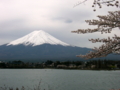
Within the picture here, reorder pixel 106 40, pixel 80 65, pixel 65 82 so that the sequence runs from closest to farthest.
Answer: pixel 106 40
pixel 65 82
pixel 80 65

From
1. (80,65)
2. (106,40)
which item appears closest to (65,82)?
(106,40)

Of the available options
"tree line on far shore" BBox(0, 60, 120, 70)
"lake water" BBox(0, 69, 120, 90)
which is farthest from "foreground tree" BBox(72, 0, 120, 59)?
"tree line on far shore" BBox(0, 60, 120, 70)

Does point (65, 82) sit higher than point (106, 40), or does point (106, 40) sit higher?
point (106, 40)

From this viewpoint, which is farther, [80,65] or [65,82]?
[80,65]

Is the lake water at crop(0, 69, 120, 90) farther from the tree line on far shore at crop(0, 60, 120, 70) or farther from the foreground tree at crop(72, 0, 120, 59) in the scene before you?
the tree line on far shore at crop(0, 60, 120, 70)

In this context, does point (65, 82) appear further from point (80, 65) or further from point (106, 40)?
point (80, 65)

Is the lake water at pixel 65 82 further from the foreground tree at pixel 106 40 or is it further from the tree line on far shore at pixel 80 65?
the tree line on far shore at pixel 80 65

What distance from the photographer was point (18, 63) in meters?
96.5

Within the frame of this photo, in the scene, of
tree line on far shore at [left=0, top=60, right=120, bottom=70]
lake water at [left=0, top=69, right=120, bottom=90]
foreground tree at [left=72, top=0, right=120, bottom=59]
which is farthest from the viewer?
tree line on far shore at [left=0, top=60, right=120, bottom=70]

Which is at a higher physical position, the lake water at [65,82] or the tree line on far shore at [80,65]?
the tree line on far shore at [80,65]

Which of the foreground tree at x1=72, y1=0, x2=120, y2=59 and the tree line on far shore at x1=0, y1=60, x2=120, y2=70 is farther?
the tree line on far shore at x1=0, y1=60, x2=120, y2=70

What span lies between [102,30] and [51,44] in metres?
193

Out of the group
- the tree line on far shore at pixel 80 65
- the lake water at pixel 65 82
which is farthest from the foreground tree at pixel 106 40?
the tree line on far shore at pixel 80 65

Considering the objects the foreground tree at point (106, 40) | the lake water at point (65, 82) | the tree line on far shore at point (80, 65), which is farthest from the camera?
the tree line on far shore at point (80, 65)
